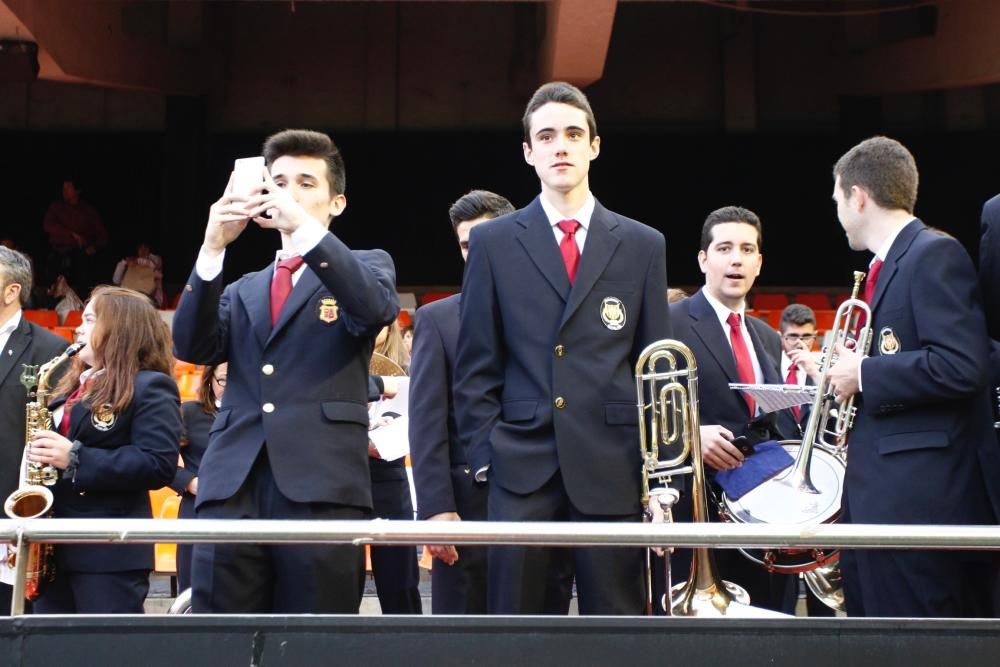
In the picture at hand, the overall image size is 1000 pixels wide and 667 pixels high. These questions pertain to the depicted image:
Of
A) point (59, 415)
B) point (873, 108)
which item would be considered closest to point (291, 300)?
point (59, 415)

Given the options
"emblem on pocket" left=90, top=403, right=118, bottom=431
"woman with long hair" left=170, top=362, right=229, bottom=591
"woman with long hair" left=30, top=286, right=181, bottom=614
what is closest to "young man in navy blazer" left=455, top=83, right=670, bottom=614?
"woman with long hair" left=30, top=286, right=181, bottom=614

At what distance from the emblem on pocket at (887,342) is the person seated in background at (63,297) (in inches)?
511

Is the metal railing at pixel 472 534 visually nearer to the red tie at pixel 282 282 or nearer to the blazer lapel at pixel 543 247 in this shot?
the blazer lapel at pixel 543 247

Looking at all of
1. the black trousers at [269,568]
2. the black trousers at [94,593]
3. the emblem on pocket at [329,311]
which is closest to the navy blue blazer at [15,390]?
the black trousers at [94,593]

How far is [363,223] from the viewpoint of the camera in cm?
1794

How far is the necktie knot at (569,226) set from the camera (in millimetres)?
3699

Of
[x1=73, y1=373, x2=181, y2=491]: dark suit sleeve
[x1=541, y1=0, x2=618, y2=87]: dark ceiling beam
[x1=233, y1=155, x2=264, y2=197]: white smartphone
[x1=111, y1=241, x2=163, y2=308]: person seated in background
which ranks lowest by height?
[x1=73, y1=373, x2=181, y2=491]: dark suit sleeve

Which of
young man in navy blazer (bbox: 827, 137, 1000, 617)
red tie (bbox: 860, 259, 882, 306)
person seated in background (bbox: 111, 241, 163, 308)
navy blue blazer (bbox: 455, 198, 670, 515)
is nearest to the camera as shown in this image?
navy blue blazer (bbox: 455, 198, 670, 515)

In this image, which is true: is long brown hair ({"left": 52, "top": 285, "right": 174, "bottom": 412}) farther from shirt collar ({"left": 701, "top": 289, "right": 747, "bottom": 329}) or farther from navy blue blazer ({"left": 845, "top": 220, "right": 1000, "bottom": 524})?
navy blue blazer ({"left": 845, "top": 220, "right": 1000, "bottom": 524})

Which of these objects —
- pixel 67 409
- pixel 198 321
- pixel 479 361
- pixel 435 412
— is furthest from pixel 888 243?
pixel 67 409

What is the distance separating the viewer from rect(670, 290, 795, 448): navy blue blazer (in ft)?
15.7

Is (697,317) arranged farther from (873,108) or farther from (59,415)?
(873,108)

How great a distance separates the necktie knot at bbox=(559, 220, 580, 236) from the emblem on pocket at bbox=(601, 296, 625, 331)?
28 cm

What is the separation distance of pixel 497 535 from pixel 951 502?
5.62 feet
